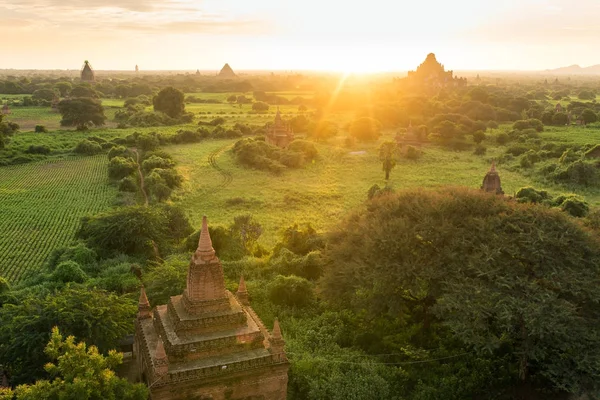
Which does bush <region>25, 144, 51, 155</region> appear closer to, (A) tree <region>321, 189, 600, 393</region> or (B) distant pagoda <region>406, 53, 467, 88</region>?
(A) tree <region>321, 189, 600, 393</region>

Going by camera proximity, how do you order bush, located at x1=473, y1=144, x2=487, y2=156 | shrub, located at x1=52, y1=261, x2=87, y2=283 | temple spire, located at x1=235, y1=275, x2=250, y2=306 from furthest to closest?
bush, located at x1=473, y1=144, x2=487, y2=156
shrub, located at x1=52, y1=261, x2=87, y2=283
temple spire, located at x1=235, y1=275, x2=250, y2=306

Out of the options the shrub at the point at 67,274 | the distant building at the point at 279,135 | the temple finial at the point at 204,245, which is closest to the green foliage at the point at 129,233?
the shrub at the point at 67,274

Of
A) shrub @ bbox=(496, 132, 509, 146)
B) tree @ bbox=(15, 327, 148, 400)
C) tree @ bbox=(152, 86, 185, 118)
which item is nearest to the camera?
tree @ bbox=(15, 327, 148, 400)

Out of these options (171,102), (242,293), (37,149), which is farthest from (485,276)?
(171,102)

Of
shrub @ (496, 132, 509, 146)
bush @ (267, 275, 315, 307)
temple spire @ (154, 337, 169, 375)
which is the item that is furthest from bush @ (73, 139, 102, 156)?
shrub @ (496, 132, 509, 146)

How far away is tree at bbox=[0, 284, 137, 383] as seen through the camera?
16312 mm

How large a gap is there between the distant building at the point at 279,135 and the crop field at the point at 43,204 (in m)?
21.1

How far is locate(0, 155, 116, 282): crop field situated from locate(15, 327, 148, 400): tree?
1788 cm

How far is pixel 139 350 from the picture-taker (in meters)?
17.0

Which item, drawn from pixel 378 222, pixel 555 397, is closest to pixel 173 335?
pixel 378 222

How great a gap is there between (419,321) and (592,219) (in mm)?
11804

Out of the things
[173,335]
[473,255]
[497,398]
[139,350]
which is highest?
[473,255]

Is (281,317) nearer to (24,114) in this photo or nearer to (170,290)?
(170,290)

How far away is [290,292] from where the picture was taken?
23469mm
